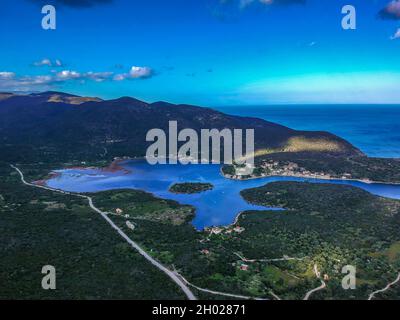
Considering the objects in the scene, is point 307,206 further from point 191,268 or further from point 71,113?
point 71,113

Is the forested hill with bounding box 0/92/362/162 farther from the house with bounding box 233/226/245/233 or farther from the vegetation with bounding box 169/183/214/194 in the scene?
the house with bounding box 233/226/245/233

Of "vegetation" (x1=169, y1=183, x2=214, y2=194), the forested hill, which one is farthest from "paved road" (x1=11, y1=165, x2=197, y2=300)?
the forested hill

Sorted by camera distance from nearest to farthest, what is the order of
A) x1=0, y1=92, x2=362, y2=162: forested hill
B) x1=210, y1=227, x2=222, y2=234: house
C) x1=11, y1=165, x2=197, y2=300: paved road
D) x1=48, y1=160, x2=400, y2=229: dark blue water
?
x1=11, y1=165, x2=197, y2=300: paved road, x1=210, y1=227, x2=222, y2=234: house, x1=48, y1=160, x2=400, y2=229: dark blue water, x1=0, y1=92, x2=362, y2=162: forested hill

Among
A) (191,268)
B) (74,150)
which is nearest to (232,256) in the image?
(191,268)

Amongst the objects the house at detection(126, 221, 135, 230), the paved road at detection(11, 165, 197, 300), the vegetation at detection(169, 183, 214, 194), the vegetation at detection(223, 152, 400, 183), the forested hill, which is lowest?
the paved road at detection(11, 165, 197, 300)

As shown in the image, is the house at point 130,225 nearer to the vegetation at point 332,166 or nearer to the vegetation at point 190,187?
the vegetation at point 190,187

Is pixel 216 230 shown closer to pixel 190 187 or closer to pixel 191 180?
pixel 190 187

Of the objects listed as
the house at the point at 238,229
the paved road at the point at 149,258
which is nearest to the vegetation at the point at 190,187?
the paved road at the point at 149,258
